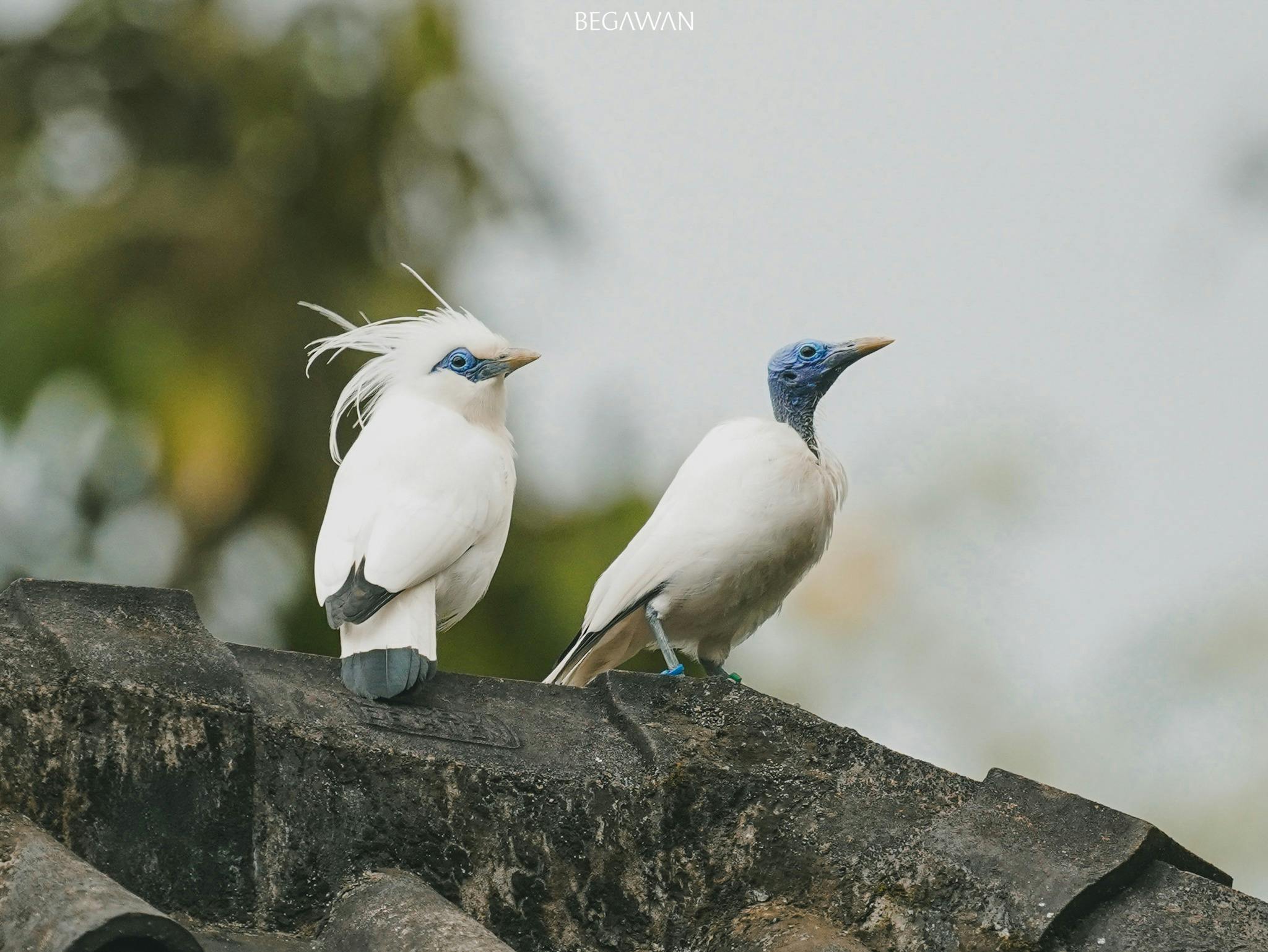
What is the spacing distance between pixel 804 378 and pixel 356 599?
1.97m

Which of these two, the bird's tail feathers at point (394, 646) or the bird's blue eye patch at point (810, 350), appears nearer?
the bird's tail feathers at point (394, 646)

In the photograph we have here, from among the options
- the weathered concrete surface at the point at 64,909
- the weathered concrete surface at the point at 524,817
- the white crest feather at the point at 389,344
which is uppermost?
the white crest feather at the point at 389,344

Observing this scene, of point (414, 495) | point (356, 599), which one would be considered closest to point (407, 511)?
point (414, 495)

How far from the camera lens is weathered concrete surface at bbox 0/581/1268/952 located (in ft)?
11.1

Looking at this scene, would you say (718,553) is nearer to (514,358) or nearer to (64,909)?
(514,358)

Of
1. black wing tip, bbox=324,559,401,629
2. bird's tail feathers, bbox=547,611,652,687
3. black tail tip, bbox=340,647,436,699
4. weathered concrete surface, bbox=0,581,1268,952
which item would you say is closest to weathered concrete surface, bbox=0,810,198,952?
weathered concrete surface, bbox=0,581,1268,952

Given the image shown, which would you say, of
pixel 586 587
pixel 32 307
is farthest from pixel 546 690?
pixel 32 307

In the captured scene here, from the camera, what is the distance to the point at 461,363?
5.73 m

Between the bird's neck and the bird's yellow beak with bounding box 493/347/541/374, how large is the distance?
78 centimetres

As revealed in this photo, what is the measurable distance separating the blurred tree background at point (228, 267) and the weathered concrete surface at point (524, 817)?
8.03 m

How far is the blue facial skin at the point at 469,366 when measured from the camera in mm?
5715

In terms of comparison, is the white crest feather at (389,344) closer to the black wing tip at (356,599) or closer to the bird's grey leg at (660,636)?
the bird's grey leg at (660,636)

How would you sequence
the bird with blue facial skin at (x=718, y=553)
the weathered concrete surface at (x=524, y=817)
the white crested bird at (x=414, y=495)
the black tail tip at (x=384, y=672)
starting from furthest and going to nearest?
the bird with blue facial skin at (x=718, y=553)
the white crested bird at (x=414, y=495)
the black tail tip at (x=384, y=672)
the weathered concrete surface at (x=524, y=817)

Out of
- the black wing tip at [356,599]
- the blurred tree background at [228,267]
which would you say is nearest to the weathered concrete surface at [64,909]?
the black wing tip at [356,599]
